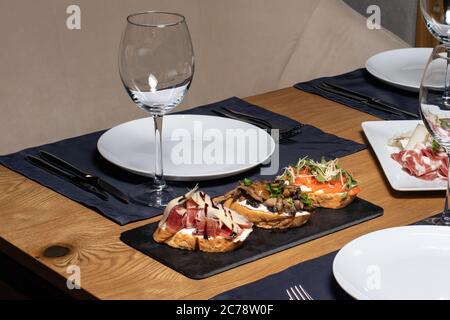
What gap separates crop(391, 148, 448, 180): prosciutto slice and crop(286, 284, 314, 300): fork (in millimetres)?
413

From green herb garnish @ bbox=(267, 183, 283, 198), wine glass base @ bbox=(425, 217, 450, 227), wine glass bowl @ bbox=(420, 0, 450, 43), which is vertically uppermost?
wine glass bowl @ bbox=(420, 0, 450, 43)

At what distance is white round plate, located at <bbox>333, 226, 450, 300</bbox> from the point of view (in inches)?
43.9

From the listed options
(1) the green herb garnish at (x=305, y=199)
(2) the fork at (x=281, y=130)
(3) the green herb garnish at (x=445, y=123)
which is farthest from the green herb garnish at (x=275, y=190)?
(2) the fork at (x=281, y=130)

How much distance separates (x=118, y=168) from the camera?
5.05ft

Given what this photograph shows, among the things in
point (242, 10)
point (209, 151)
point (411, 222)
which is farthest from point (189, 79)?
point (242, 10)

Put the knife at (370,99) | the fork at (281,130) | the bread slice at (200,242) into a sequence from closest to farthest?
the bread slice at (200,242) < the fork at (281,130) < the knife at (370,99)

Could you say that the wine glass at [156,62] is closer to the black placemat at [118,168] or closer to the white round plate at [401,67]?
the black placemat at [118,168]

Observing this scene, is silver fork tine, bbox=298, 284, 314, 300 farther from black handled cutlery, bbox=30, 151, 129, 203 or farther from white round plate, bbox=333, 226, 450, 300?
black handled cutlery, bbox=30, 151, 129, 203

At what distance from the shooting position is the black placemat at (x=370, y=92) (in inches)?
72.2

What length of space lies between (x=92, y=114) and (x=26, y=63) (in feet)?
0.80

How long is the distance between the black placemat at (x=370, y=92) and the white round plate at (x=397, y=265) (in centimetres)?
59

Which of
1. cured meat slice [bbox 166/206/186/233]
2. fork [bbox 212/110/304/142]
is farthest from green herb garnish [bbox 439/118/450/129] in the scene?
fork [bbox 212/110/304/142]

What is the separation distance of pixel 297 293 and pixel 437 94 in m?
0.33
